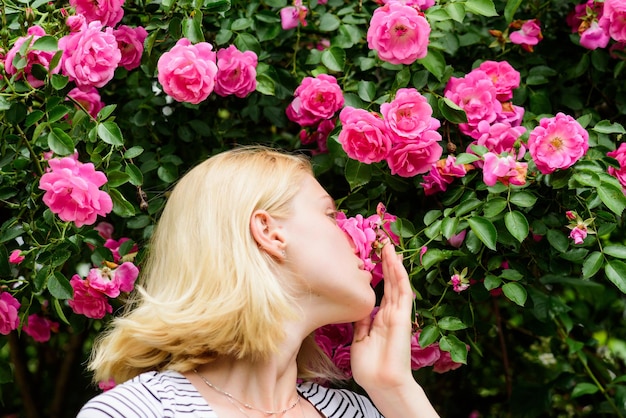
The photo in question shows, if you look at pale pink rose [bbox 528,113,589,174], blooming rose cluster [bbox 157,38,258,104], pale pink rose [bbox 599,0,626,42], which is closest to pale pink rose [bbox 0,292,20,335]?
blooming rose cluster [bbox 157,38,258,104]

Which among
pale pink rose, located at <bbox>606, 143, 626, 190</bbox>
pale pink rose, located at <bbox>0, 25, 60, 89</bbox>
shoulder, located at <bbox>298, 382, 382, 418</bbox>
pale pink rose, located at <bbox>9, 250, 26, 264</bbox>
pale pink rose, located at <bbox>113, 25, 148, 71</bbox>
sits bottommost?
shoulder, located at <bbox>298, 382, 382, 418</bbox>

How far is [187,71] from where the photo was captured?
5.95ft

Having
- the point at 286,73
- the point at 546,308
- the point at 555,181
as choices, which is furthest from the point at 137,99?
the point at 546,308

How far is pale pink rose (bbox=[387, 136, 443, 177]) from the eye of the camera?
1784 mm

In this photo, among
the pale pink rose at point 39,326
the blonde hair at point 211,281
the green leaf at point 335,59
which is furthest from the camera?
the pale pink rose at point 39,326

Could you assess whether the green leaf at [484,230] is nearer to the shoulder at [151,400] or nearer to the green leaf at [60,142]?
the shoulder at [151,400]

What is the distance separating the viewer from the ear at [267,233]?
1.69 metres

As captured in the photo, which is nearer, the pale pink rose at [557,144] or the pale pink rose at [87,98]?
the pale pink rose at [557,144]

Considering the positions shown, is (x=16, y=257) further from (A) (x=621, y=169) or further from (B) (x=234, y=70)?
(A) (x=621, y=169)

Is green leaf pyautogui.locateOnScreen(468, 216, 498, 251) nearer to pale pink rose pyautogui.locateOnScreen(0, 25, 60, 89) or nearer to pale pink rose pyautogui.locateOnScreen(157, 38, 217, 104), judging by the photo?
pale pink rose pyautogui.locateOnScreen(157, 38, 217, 104)

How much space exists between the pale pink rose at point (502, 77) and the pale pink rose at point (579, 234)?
0.38m

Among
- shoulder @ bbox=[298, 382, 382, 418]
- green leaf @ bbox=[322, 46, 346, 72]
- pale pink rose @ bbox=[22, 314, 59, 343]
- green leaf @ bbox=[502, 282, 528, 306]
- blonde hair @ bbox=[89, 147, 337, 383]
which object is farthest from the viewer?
pale pink rose @ bbox=[22, 314, 59, 343]

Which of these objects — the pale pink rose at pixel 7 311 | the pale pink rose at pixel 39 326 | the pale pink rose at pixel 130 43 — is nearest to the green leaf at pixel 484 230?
the pale pink rose at pixel 130 43

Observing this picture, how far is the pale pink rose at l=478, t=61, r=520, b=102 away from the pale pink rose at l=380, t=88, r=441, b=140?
0.26 metres
